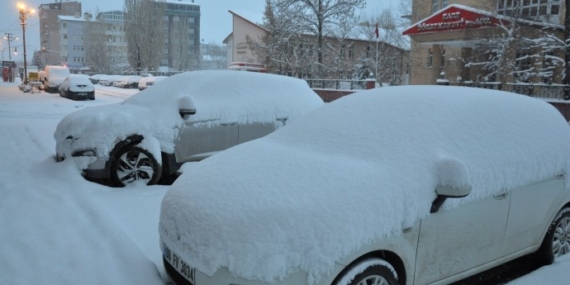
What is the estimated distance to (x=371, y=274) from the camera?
8.45 feet

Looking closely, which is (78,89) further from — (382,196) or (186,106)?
(382,196)

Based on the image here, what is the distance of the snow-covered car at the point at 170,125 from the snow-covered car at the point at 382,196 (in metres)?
2.42

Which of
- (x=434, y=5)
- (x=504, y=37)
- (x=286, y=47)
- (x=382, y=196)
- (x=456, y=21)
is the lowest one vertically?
(x=382, y=196)

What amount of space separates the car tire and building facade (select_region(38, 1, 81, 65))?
12043 cm

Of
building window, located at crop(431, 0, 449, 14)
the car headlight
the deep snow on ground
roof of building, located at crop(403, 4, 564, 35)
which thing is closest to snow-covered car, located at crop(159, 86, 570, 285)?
the deep snow on ground

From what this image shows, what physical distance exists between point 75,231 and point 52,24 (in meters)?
132

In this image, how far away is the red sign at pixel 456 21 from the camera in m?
22.1

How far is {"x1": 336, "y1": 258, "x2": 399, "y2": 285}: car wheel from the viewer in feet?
8.16

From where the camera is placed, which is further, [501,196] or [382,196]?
[501,196]

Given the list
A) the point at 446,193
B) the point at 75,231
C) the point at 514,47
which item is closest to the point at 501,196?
the point at 446,193

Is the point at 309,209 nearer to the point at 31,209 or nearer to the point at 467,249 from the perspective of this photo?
the point at 467,249

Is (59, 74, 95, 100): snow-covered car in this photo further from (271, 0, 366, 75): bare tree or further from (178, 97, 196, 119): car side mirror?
(178, 97, 196, 119): car side mirror

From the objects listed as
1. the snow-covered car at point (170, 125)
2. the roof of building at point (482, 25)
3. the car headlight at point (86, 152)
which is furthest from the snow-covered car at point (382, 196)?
the roof of building at point (482, 25)

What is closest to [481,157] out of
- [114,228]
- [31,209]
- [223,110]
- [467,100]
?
[467,100]
